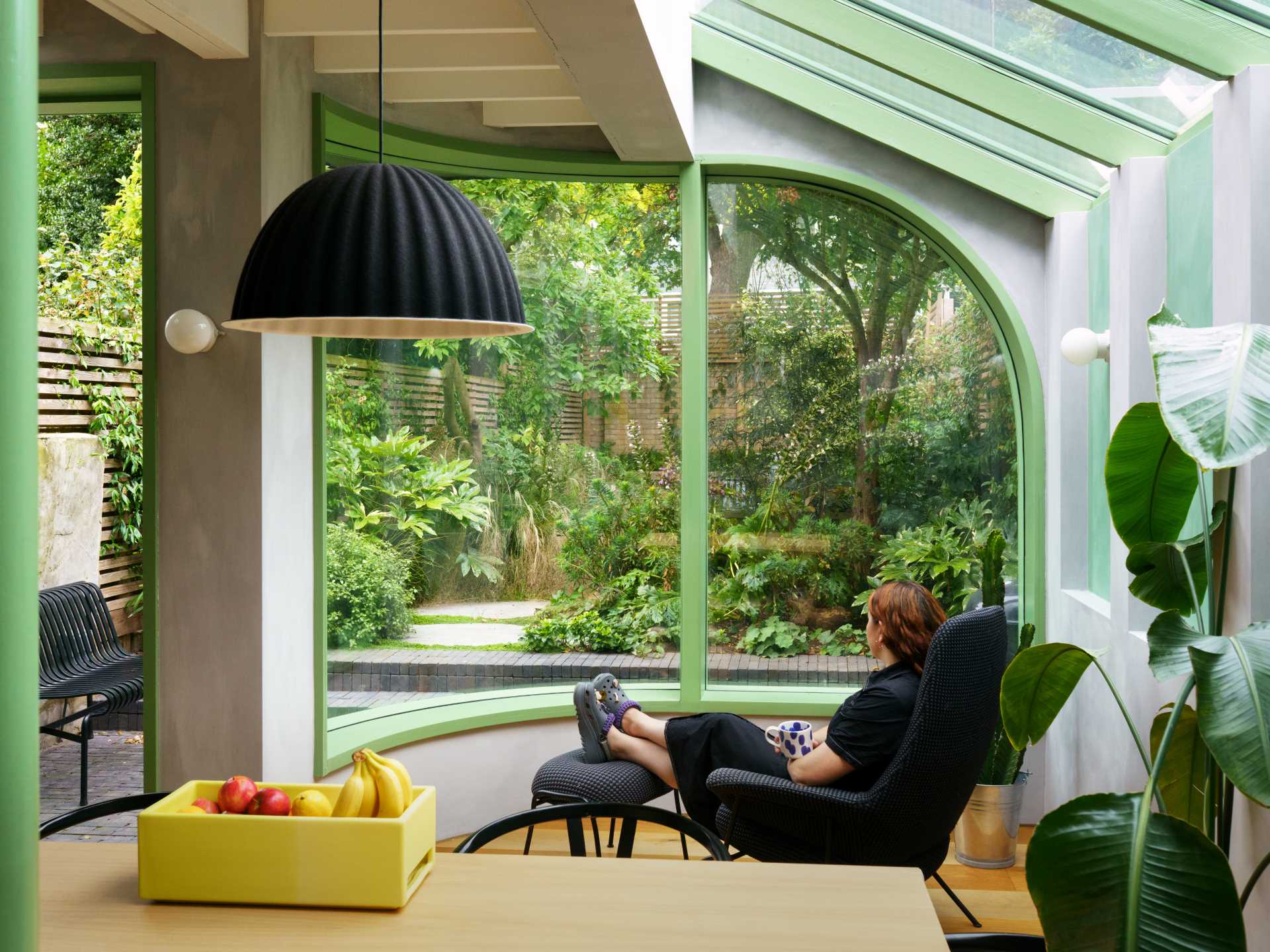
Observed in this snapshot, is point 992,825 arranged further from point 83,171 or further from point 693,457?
point 83,171

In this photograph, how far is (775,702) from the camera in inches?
200

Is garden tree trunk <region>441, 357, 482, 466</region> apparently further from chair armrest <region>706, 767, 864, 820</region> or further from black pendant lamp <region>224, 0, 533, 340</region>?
black pendant lamp <region>224, 0, 533, 340</region>

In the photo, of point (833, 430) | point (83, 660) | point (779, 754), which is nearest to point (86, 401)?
point (83, 660)

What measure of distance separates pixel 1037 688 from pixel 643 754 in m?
1.74

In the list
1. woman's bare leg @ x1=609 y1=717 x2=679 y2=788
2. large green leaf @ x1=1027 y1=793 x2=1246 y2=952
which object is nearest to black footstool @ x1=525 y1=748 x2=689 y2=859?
woman's bare leg @ x1=609 y1=717 x2=679 y2=788

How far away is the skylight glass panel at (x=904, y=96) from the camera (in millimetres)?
4449

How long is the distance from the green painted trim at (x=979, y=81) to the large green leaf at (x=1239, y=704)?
2.11 m

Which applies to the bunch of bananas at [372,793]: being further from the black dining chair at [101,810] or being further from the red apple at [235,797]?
the black dining chair at [101,810]

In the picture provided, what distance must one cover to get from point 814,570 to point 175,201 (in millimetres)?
3062

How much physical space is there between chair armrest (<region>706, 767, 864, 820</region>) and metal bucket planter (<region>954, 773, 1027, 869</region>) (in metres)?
1.16

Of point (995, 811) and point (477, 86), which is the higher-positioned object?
point (477, 86)

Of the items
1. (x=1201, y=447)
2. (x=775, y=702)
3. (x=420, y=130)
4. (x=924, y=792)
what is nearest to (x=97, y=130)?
(x=420, y=130)

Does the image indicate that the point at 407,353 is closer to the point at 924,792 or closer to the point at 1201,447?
the point at 924,792

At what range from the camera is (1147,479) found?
2893 mm
